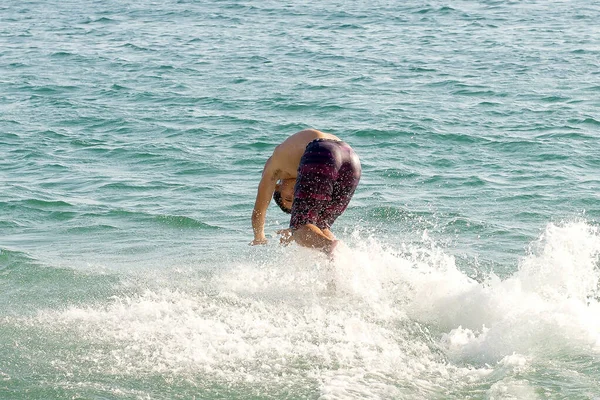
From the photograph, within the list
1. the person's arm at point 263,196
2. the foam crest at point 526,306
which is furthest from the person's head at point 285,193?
the foam crest at point 526,306

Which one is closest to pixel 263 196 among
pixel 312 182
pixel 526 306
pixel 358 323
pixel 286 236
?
pixel 286 236

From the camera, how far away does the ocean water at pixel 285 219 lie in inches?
258

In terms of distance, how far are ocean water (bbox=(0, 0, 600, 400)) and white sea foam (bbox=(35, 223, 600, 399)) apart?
22 mm

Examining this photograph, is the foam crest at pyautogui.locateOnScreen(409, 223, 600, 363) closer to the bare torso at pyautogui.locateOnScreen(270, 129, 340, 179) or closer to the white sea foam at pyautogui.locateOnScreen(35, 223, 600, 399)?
the white sea foam at pyautogui.locateOnScreen(35, 223, 600, 399)

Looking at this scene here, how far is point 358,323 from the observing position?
7.23 m

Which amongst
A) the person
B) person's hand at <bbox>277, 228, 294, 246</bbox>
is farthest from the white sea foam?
the person

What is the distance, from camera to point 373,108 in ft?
52.3

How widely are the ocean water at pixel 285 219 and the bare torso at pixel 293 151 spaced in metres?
0.73

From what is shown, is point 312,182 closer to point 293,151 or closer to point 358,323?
point 293,151

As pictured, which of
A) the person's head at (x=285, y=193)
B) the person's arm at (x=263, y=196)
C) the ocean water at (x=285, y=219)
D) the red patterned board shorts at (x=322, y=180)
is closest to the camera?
the ocean water at (x=285, y=219)

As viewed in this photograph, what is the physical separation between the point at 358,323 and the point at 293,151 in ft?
4.84

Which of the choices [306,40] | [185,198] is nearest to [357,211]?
[185,198]

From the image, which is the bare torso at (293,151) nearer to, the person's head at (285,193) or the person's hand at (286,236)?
the person's head at (285,193)

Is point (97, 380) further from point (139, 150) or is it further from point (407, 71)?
point (407, 71)
